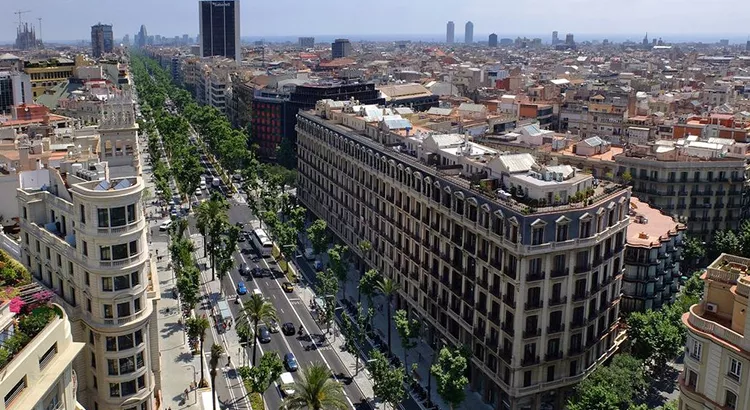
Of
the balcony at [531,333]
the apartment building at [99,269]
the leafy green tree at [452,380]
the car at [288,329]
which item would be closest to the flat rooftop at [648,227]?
the balcony at [531,333]

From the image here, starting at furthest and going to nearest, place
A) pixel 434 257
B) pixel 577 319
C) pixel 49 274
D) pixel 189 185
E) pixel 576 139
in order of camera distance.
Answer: pixel 189 185 < pixel 576 139 < pixel 434 257 < pixel 577 319 < pixel 49 274

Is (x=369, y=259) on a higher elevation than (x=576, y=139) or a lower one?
lower

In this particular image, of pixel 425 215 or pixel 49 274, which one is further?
pixel 425 215

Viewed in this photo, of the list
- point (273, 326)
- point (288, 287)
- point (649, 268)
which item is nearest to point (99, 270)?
point (273, 326)

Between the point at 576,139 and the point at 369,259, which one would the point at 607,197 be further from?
the point at 576,139

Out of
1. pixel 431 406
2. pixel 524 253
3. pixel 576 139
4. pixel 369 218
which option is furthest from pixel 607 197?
pixel 576 139

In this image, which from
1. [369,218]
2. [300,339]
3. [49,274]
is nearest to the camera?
[49,274]

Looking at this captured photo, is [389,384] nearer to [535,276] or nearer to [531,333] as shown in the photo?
[531,333]
